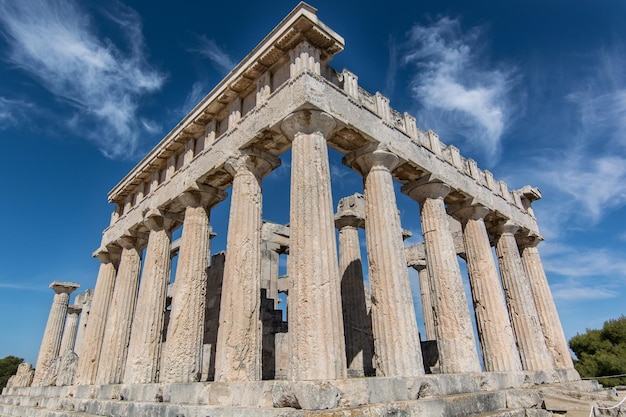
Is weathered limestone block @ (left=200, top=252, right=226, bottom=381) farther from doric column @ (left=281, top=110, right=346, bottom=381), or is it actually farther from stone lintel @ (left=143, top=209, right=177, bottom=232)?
doric column @ (left=281, top=110, right=346, bottom=381)

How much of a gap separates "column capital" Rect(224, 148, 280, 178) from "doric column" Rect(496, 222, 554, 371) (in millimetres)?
9763

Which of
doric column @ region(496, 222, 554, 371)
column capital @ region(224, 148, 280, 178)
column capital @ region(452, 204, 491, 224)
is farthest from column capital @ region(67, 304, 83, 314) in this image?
doric column @ region(496, 222, 554, 371)

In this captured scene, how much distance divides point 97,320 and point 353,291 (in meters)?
9.76

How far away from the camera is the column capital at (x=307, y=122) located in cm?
899

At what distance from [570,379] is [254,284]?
11.8 metres

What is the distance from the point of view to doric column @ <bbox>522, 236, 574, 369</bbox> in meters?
15.3

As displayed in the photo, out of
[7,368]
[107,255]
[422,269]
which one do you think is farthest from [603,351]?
[7,368]

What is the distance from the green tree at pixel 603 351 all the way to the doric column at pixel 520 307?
39.7 ft

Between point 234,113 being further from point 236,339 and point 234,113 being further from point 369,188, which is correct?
point 236,339

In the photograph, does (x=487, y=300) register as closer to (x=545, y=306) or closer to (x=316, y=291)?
(x=545, y=306)

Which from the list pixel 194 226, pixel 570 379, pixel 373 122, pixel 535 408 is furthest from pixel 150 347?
pixel 570 379

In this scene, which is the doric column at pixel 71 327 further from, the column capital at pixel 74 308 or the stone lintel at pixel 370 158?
the stone lintel at pixel 370 158

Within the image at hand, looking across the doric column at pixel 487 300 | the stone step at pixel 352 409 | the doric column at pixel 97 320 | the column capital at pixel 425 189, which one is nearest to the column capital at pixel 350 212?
the column capital at pixel 425 189

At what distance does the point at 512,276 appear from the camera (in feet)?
48.5
